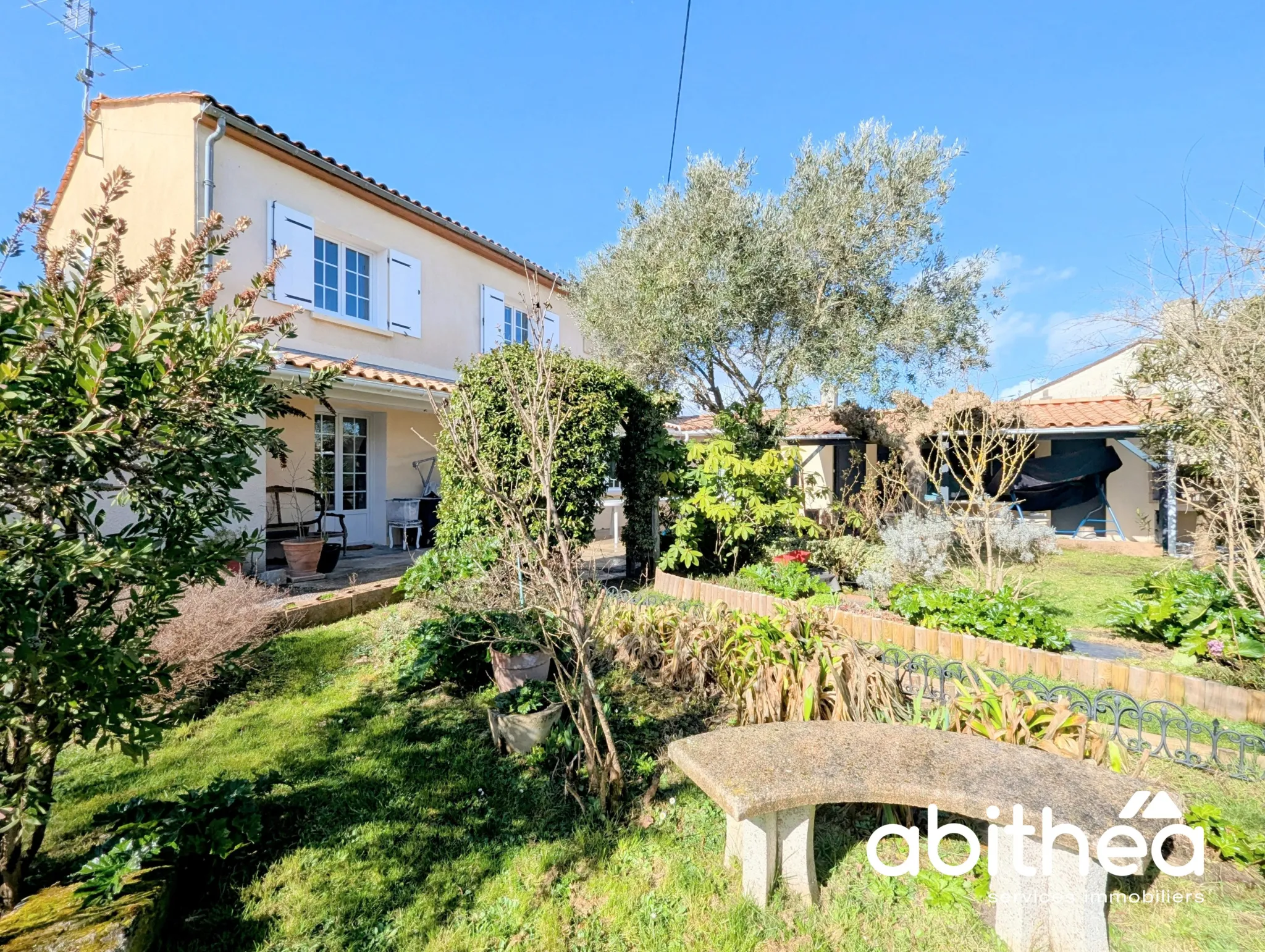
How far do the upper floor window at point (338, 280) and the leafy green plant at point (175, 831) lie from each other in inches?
306

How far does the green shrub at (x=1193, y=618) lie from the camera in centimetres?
458

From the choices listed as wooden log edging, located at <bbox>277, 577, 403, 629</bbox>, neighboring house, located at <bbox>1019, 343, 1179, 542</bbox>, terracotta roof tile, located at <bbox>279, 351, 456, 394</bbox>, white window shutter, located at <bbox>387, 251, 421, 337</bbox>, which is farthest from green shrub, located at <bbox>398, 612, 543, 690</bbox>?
neighboring house, located at <bbox>1019, 343, 1179, 542</bbox>

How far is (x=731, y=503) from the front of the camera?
7688mm

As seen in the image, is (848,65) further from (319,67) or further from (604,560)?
(604,560)

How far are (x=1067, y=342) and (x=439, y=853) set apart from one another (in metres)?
7.15

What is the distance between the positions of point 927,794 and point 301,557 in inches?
283

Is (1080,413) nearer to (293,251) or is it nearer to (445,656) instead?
(445,656)

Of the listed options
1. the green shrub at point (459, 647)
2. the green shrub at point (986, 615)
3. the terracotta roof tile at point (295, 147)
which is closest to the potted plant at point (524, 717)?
Result: the green shrub at point (459, 647)

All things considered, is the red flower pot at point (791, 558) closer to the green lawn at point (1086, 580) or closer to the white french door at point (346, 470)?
the green lawn at point (1086, 580)

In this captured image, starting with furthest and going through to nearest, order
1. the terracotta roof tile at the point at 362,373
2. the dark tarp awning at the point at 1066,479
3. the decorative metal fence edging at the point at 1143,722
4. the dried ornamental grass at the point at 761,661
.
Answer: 1. the dark tarp awning at the point at 1066,479
2. the terracotta roof tile at the point at 362,373
3. the dried ornamental grass at the point at 761,661
4. the decorative metal fence edging at the point at 1143,722

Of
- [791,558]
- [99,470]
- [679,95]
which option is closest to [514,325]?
[679,95]

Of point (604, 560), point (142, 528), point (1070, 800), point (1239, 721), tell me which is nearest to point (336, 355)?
point (604, 560)

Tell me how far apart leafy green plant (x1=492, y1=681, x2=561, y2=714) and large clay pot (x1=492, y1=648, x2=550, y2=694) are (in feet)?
1.47

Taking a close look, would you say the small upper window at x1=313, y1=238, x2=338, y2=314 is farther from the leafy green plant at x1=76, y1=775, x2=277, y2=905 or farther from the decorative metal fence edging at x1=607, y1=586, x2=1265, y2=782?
the decorative metal fence edging at x1=607, y1=586, x2=1265, y2=782
